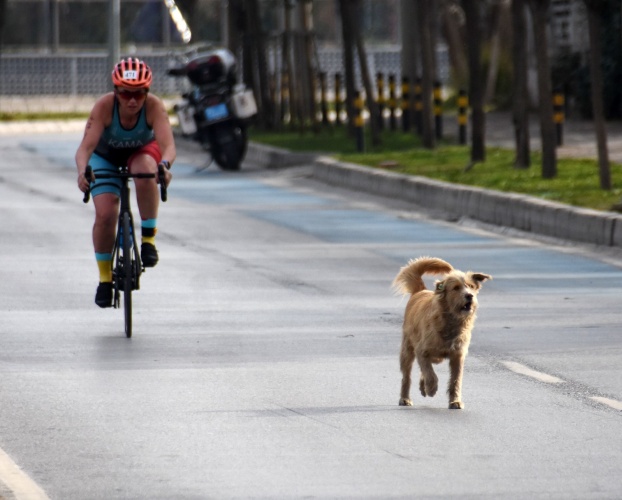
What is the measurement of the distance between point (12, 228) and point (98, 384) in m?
9.64

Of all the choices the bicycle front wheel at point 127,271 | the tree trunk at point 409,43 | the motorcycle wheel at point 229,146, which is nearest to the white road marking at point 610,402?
the bicycle front wheel at point 127,271

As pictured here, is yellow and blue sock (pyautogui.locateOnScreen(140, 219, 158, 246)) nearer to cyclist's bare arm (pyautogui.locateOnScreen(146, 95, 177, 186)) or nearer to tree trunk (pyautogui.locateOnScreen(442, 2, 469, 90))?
cyclist's bare arm (pyautogui.locateOnScreen(146, 95, 177, 186))

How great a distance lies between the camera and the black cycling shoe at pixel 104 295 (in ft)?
39.0

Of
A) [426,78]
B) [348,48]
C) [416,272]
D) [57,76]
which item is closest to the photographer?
[416,272]

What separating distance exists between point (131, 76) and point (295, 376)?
2623 millimetres

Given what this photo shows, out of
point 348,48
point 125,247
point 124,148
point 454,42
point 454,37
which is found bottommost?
point 125,247

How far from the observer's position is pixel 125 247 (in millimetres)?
11633

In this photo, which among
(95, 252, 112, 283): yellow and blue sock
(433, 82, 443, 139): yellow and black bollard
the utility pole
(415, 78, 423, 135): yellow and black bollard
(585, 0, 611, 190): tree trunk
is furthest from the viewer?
(415, 78, 423, 135): yellow and black bollard

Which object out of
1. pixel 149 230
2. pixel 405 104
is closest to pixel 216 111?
pixel 405 104

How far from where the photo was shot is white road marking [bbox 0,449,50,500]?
677 cm

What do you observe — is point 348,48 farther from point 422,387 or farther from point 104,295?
point 422,387

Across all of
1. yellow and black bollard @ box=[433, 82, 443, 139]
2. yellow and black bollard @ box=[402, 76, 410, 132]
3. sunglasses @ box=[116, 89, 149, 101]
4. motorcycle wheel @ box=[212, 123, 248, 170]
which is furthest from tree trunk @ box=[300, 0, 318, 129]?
sunglasses @ box=[116, 89, 149, 101]

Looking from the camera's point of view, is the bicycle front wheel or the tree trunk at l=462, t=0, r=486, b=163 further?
the tree trunk at l=462, t=0, r=486, b=163

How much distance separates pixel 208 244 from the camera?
17.5m
